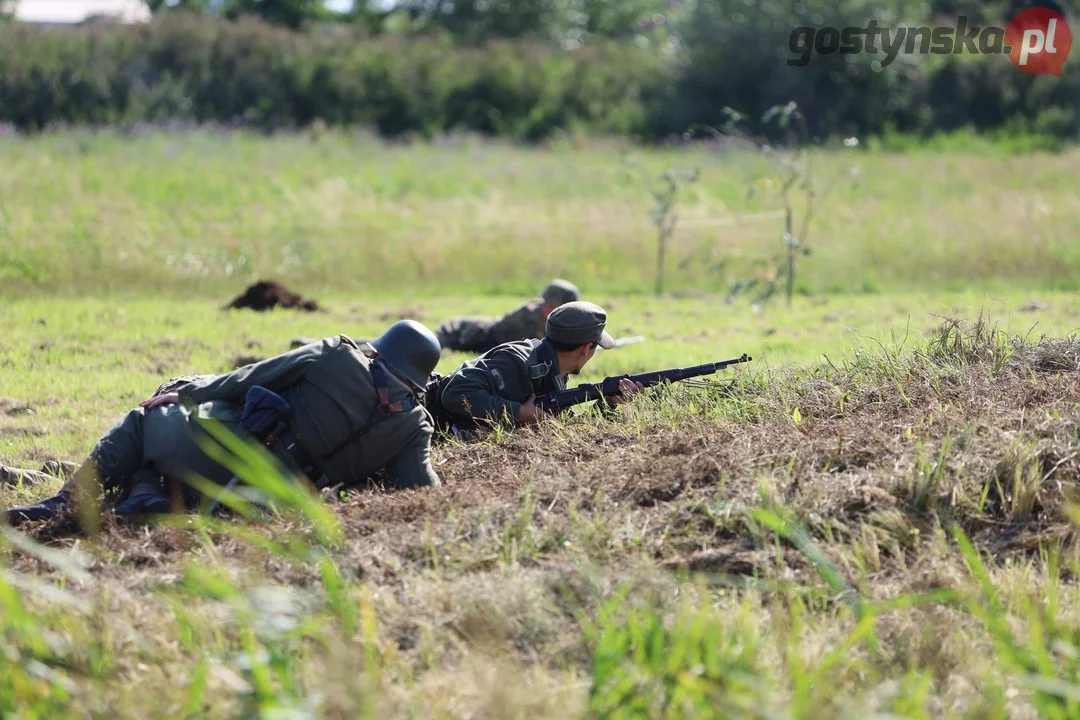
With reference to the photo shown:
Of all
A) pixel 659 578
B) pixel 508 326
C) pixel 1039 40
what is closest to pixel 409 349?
pixel 659 578

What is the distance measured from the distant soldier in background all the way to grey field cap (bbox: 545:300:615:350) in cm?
300

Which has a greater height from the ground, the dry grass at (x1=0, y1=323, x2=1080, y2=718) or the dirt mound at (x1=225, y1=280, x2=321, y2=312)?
the dry grass at (x1=0, y1=323, x2=1080, y2=718)

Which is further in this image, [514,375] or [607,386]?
[514,375]

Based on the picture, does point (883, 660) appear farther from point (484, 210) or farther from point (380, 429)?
point (484, 210)

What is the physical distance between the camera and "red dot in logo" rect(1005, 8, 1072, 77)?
37094mm

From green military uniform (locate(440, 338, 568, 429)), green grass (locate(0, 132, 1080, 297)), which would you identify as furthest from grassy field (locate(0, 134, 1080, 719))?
green grass (locate(0, 132, 1080, 297))

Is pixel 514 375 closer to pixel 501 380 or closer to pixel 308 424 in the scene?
pixel 501 380

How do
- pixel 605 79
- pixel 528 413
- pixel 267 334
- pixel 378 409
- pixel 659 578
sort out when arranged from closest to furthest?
pixel 659 578
pixel 378 409
pixel 528 413
pixel 267 334
pixel 605 79

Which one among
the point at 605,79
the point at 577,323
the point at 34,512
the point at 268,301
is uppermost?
the point at 605,79

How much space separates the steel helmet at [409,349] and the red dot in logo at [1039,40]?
35.9 meters

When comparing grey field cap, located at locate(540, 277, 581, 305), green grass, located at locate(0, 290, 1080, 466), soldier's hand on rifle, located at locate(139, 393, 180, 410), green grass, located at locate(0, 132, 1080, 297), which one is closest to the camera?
soldier's hand on rifle, located at locate(139, 393, 180, 410)

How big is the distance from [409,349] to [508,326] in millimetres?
5342

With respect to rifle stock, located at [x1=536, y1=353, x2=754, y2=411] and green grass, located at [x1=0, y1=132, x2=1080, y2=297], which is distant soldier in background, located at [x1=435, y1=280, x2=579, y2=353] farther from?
green grass, located at [x1=0, y1=132, x2=1080, y2=297]

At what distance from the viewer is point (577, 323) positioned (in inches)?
281
